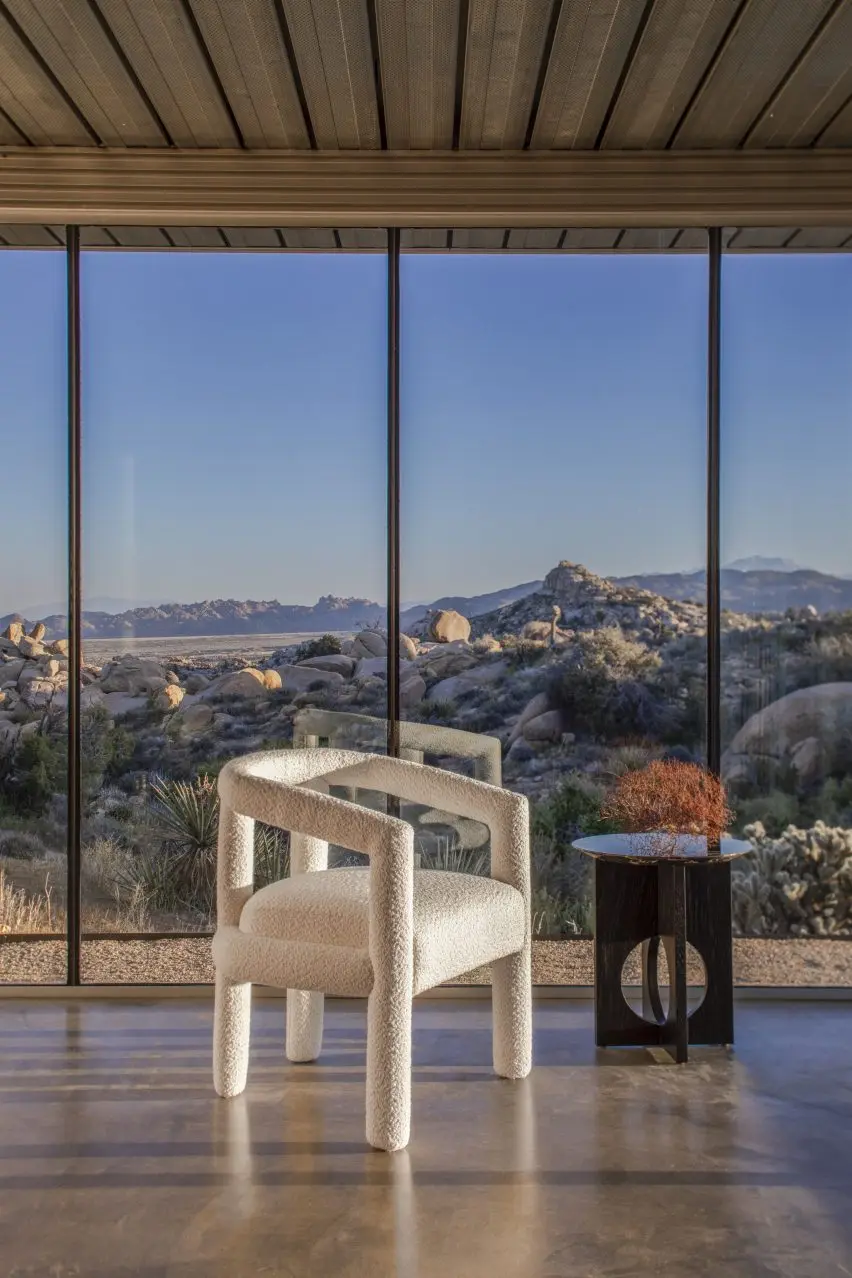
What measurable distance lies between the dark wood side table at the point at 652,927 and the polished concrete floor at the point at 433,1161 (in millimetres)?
85

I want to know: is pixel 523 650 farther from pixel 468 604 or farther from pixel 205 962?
pixel 205 962

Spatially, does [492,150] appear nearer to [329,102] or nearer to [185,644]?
[329,102]

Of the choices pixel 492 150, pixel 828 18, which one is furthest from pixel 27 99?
pixel 828 18

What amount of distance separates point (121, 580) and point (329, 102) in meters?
1.54

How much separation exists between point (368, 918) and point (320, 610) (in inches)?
51.0

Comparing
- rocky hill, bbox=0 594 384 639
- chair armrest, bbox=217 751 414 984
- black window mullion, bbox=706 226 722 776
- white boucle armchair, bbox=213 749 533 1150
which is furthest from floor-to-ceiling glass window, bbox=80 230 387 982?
black window mullion, bbox=706 226 722 776

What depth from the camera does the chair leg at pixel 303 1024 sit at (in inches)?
116

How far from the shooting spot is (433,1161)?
2363mm

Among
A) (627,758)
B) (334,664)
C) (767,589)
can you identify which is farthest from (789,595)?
(334,664)

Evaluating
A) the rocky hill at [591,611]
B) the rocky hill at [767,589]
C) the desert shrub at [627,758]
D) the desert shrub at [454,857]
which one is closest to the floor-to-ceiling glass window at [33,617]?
the desert shrub at [454,857]

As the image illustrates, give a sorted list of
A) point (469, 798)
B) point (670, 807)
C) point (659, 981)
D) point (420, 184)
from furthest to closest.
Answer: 1. point (659, 981)
2. point (420, 184)
3. point (670, 807)
4. point (469, 798)

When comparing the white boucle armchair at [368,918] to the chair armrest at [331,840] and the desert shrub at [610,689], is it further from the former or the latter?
the desert shrub at [610,689]

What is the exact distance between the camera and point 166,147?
133 inches

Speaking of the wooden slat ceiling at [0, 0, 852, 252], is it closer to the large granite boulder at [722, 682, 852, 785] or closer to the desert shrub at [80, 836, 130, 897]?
the large granite boulder at [722, 682, 852, 785]
